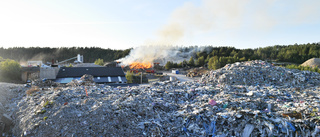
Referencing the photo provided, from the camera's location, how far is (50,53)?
3484 inches

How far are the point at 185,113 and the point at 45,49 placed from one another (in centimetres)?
10370

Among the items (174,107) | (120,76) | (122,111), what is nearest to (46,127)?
(122,111)

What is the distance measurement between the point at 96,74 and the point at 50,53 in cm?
8302

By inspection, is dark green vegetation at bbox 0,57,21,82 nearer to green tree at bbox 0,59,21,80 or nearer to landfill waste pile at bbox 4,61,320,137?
green tree at bbox 0,59,21,80

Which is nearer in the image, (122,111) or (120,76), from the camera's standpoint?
(122,111)

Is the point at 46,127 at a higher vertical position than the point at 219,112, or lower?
lower

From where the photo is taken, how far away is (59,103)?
24.3 ft

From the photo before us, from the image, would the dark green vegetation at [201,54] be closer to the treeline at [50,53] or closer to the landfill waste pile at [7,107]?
the treeline at [50,53]

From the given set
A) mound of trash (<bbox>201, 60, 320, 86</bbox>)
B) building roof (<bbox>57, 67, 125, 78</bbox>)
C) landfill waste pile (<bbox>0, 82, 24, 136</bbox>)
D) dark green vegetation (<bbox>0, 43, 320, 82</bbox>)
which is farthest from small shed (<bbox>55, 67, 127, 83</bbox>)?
dark green vegetation (<bbox>0, 43, 320, 82</bbox>)

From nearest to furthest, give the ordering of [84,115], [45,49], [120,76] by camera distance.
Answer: [84,115], [120,76], [45,49]

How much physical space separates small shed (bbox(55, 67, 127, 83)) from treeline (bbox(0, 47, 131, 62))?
59.6 m

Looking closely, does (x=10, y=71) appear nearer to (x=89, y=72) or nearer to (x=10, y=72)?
(x=10, y=72)

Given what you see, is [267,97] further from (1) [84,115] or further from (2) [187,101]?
(1) [84,115]

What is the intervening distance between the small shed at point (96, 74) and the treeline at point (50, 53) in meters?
59.6
